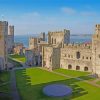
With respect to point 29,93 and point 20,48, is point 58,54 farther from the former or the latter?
point 20,48

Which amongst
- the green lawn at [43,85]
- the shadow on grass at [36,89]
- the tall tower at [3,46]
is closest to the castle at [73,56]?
the green lawn at [43,85]

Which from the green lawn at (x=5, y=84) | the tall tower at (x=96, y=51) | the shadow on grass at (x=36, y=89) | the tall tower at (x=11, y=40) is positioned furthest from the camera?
the tall tower at (x=11, y=40)

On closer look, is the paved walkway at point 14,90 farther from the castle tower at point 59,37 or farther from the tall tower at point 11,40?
the tall tower at point 11,40

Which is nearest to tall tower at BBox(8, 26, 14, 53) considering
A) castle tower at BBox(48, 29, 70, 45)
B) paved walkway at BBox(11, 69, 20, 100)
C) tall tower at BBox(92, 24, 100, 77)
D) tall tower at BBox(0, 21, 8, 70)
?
castle tower at BBox(48, 29, 70, 45)

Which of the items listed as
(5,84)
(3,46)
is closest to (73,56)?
(3,46)

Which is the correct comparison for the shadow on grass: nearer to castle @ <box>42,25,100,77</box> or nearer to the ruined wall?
castle @ <box>42,25,100,77</box>

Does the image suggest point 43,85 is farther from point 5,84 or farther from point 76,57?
point 76,57

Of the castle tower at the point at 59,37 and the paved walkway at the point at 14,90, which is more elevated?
the castle tower at the point at 59,37

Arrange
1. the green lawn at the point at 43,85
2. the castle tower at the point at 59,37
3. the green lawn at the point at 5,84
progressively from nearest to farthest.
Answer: the green lawn at the point at 43,85 < the green lawn at the point at 5,84 < the castle tower at the point at 59,37

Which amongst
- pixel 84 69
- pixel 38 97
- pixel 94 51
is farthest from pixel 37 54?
pixel 38 97
